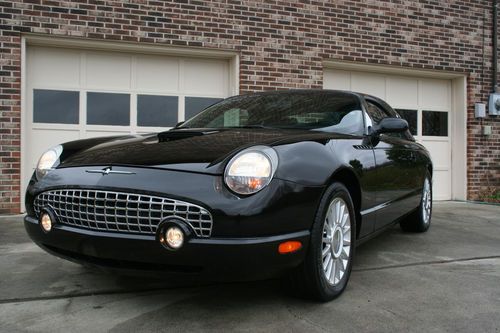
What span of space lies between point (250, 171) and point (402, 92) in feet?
22.9

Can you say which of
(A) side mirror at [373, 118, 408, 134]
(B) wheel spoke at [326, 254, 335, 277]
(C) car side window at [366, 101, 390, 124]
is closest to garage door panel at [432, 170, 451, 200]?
(C) car side window at [366, 101, 390, 124]

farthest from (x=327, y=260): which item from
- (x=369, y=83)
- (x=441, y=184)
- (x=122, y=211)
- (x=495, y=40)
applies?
(x=495, y=40)

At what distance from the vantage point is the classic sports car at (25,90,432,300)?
2.21 m

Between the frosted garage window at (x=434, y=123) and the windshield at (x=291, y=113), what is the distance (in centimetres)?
550

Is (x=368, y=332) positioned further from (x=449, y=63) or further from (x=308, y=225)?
(x=449, y=63)

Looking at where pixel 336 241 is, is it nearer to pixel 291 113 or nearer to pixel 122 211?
pixel 291 113

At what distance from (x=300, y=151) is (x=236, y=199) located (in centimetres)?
53

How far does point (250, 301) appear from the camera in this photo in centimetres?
271

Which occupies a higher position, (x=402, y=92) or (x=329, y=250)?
(x=402, y=92)

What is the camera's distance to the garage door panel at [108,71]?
263 inches

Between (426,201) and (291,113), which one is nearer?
(291,113)

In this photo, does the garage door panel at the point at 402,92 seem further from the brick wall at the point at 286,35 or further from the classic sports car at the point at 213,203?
the classic sports car at the point at 213,203

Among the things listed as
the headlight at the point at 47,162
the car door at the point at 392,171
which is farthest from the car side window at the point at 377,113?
the headlight at the point at 47,162

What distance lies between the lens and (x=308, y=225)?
96.6 inches
